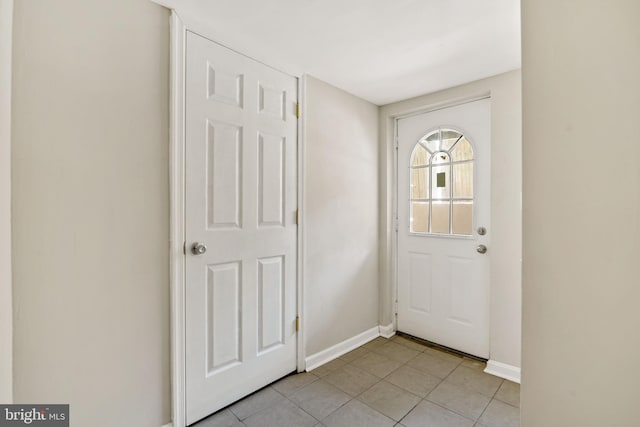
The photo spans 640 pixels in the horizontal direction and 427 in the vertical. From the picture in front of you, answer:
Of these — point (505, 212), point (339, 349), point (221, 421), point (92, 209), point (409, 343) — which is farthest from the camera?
point (409, 343)

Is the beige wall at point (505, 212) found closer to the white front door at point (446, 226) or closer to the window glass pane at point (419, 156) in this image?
the white front door at point (446, 226)

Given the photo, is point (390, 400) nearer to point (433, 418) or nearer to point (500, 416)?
point (433, 418)

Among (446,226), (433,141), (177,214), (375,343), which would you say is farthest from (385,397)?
(433,141)

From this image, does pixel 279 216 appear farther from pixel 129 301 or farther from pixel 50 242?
pixel 50 242

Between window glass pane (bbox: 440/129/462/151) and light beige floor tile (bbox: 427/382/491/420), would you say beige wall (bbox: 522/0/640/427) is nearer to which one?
light beige floor tile (bbox: 427/382/491/420)

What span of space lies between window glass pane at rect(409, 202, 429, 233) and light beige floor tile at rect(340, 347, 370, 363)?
3.84 ft

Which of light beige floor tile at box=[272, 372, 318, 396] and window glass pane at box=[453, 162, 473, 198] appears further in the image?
window glass pane at box=[453, 162, 473, 198]

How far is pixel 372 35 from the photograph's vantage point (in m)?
1.72

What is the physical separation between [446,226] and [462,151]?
0.65 meters

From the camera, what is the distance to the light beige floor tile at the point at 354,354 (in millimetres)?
2382

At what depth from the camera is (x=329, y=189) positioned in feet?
7.88

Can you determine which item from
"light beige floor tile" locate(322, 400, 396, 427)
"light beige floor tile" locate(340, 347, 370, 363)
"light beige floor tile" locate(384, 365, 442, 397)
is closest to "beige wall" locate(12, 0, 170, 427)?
"light beige floor tile" locate(322, 400, 396, 427)

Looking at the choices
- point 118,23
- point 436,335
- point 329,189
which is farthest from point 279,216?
point 436,335

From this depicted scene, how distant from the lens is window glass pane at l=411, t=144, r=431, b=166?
8.83 ft
